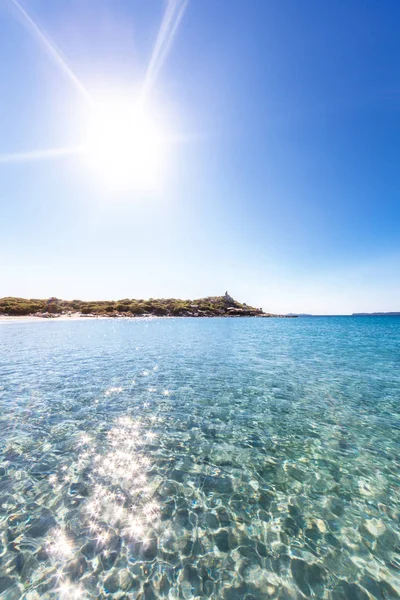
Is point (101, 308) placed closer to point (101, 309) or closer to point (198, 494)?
point (101, 309)

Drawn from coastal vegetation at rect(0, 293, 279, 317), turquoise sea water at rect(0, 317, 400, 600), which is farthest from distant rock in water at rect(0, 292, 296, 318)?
turquoise sea water at rect(0, 317, 400, 600)

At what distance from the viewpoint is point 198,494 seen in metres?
6.52

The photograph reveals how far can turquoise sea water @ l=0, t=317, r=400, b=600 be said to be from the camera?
14.9 feet

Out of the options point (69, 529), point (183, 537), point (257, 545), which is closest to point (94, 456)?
point (69, 529)

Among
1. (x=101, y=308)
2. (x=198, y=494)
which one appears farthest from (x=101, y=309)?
(x=198, y=494)

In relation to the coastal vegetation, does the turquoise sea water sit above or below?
below

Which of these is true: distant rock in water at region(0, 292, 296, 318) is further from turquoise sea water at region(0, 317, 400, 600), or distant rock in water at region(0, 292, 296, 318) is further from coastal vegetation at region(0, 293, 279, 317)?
turquoise sea water at region(0, 317, 400, 600)

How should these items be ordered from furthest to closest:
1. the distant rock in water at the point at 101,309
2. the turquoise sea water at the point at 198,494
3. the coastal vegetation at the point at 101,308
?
the coastal vegetation at the point at 101,308 < the distant rock in water at the point at 101,309 < the turquoise sea water at the point at 198,494

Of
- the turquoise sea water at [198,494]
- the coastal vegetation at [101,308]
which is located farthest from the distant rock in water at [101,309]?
the turquoise sea water at [198,494]

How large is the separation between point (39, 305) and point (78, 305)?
77.6 ft

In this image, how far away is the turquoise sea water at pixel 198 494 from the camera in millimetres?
4551

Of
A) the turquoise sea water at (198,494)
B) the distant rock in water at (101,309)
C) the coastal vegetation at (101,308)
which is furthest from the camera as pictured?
the coastal vegetation at (101,308)

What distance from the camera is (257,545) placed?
5152 millimetres

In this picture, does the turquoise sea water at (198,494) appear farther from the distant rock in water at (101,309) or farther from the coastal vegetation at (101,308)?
the coastal vegetation at (101,308)
